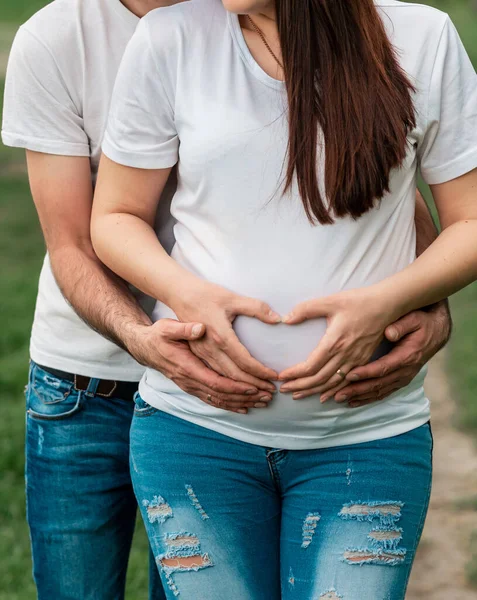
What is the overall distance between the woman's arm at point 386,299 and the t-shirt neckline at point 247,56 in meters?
0.42

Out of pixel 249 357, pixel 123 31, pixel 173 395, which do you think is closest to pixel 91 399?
pixel 173 395

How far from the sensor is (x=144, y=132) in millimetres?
2268

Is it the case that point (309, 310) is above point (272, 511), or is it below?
above

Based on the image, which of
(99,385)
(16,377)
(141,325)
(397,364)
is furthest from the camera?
(16,377)

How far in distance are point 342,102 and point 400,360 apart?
532mm

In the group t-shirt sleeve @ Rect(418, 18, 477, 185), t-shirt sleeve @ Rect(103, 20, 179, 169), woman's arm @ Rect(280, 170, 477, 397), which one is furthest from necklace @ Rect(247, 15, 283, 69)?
woman's arm @ Rect(280, 170, 477, 397)

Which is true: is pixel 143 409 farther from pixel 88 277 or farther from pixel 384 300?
pixel 384 300

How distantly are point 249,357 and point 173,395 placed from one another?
9.1 inches

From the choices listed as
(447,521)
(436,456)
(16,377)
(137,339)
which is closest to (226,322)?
(137,339)

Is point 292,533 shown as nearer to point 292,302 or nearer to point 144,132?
point 292,302

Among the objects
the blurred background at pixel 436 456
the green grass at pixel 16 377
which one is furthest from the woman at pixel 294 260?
the green grass at pixel 16 377

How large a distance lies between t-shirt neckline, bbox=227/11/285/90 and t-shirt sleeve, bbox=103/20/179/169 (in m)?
0.16

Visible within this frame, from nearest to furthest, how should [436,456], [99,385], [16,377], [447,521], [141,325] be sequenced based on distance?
1. [141,325]
2. [99,385]
3. [447,521]
4. [436,456]
5. [16,377]

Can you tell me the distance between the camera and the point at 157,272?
2252 millimetres
